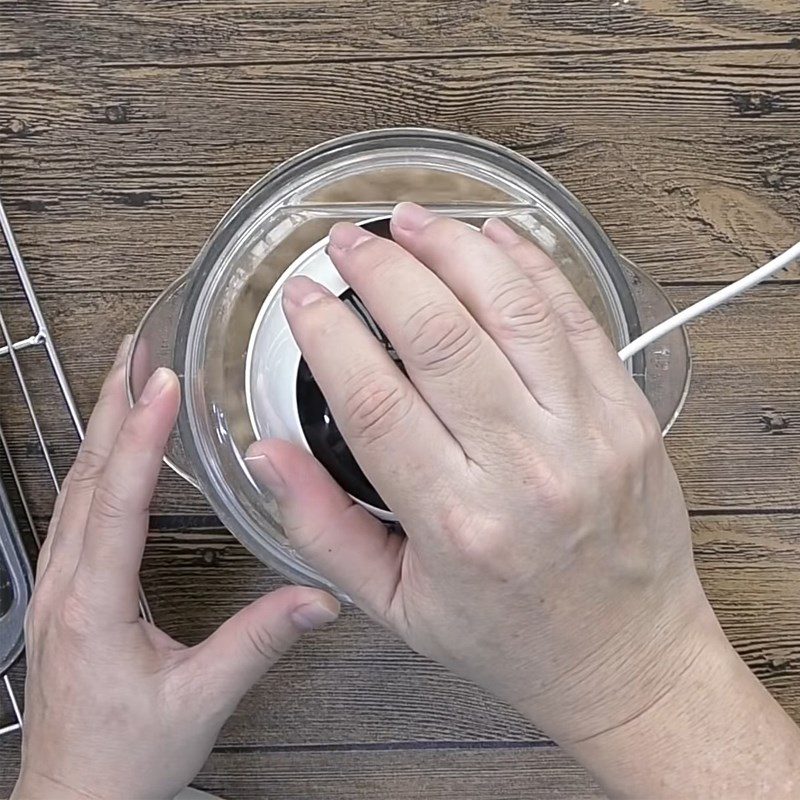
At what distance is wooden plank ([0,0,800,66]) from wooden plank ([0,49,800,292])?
0.01 metres

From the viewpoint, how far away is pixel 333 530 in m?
0.42

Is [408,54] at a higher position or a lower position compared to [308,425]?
higher

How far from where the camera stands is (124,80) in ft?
1.89

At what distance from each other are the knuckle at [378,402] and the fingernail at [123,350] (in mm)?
238

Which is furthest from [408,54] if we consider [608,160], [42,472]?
[42,472]

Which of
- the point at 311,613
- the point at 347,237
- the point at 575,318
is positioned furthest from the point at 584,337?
the point at 311,613

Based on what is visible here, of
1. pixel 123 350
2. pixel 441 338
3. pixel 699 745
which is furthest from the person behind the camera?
pixel 123 350

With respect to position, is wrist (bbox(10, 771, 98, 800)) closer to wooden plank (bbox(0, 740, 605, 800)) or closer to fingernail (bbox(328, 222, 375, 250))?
wooden plank (bbox(0, 740, 605, 800))

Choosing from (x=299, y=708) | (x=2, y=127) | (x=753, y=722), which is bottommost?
(x=299, y=708)

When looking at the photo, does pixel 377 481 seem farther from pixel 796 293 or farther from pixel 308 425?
pixel 796 293

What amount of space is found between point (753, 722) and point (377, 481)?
0.25 m

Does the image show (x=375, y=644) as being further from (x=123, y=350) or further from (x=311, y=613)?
(x=123, y=350)

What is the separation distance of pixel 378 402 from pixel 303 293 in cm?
6

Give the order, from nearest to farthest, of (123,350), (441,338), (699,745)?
(441,338) → (699,745) → (123,350)
